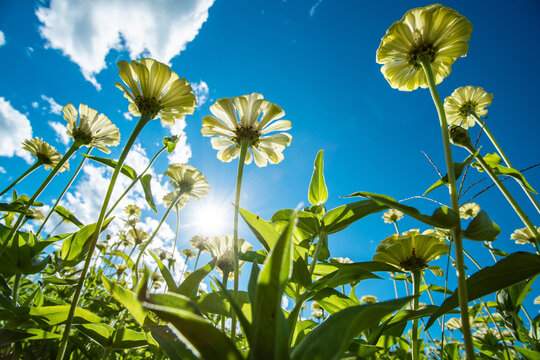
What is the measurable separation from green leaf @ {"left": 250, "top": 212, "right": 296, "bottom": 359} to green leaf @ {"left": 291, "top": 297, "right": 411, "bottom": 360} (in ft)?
0.21

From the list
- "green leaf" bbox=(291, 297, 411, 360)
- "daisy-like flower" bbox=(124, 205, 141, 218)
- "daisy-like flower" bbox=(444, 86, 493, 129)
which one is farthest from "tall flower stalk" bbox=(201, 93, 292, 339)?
"daisy-like flower" bbox=(124, 205, 141, 218)

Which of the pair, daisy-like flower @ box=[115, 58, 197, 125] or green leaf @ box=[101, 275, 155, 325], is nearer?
green leaf @ box=[101, 275, 155, 325]

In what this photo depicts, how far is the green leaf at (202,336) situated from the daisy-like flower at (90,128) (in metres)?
1.69

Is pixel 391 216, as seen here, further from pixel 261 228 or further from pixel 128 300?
pixel 128 300

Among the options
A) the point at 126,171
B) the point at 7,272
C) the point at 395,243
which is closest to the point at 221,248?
the point at 126,171

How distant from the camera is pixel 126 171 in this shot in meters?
1.27

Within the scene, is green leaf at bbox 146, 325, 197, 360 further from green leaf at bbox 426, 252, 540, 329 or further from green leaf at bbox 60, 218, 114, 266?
green leaf at bbox 60, 218, 114, 266

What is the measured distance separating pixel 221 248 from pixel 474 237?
1.18m

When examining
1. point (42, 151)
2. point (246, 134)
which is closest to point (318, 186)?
point (246, 134)

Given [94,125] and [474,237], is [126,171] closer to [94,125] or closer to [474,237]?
[94,125]

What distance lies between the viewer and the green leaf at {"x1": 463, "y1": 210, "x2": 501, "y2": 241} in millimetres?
688

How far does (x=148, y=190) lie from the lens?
119 cm

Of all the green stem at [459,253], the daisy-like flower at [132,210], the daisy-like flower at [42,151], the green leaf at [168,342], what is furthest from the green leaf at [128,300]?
the daisy-like flower at [132,210]

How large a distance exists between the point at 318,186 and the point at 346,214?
190 millimetres
